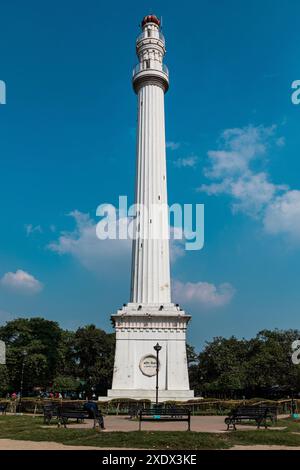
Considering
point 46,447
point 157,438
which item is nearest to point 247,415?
point 157,438

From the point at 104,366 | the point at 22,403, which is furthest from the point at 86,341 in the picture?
the point at 22,403

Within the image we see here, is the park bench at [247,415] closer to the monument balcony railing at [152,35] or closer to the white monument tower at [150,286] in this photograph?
the white monument tower at [150,286]

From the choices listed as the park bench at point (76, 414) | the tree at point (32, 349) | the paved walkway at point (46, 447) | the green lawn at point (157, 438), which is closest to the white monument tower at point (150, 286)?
the park bench at point (76, 414)

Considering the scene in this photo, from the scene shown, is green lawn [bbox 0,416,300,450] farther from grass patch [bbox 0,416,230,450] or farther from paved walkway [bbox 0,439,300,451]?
paved walkway [bbox 0,439,300,451]

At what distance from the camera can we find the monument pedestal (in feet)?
108

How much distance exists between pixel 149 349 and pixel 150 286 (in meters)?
5.14

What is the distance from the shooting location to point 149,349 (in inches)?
1316

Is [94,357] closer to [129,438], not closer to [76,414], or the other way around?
[76,414]

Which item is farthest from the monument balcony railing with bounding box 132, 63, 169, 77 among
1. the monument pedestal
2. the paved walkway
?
the paved walkway

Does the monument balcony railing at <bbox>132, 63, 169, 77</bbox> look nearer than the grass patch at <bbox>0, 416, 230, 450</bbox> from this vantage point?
No

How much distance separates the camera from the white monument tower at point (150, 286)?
33000mm

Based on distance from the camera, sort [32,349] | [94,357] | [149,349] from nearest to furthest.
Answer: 1. [149,349]
2. [32,349]
3. [94,357]

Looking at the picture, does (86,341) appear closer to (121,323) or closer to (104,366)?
(104,366)
